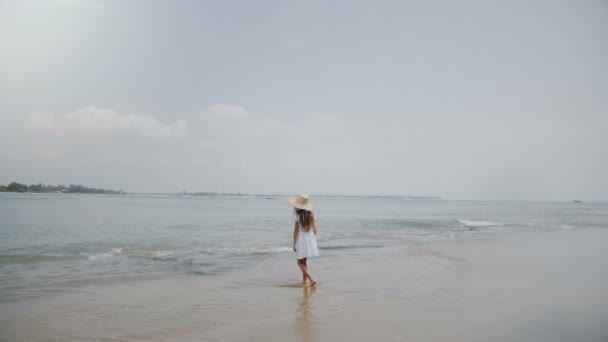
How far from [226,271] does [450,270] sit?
6463mm

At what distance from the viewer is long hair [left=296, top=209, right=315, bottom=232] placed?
8.41 m

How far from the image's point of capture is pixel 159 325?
18.2 ft

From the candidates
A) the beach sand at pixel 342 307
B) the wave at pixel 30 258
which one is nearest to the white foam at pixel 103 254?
the wave at pixel 30 258

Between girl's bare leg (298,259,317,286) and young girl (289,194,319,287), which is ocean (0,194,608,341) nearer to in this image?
girl's bare leg (298,259,317,286)

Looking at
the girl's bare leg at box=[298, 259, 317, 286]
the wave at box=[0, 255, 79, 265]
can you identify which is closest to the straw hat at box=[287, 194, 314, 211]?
the girl's bare leg at box=[298, 259, 317, 286]

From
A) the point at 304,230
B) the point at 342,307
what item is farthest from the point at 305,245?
the point at 342,307

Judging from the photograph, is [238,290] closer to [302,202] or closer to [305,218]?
[305,218]

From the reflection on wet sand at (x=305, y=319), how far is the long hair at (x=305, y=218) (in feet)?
5.08

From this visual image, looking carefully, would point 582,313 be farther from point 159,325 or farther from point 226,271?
point 226,271

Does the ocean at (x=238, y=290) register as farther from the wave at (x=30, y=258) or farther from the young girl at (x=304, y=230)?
the young girl at (x=304, y=230)

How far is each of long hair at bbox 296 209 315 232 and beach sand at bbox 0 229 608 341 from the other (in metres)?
1.43

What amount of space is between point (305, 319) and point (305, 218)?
2.95 meters

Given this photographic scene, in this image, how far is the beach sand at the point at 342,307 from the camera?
5.16 metres

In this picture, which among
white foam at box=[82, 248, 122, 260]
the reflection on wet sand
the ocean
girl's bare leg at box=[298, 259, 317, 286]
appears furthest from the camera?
white foam at box=[82, 248, 122, 260]
